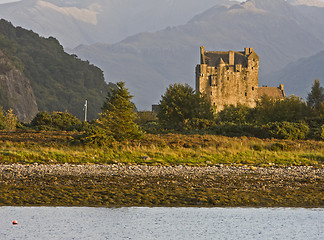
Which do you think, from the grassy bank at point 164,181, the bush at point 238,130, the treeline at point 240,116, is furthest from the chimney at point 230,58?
the grassy bank at point 164,181

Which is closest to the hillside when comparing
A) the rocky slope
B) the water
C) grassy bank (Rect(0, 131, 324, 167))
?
the rocky slope

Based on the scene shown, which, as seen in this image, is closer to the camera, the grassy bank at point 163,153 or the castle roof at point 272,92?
the grassy bank at point 163,153

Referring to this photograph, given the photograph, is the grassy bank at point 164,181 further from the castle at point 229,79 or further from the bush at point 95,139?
the castle at point 229,79

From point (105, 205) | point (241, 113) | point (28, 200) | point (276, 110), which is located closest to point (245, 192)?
point (105, 205)

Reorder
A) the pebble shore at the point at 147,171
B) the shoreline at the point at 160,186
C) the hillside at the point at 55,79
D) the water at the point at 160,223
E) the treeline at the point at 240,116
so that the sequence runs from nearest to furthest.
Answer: the water at the point at 160,223
the shoreline at the point at 160,186
the pebble shore at the point at 147,171
the treeline at the point at 240,116
the hillside at the point at 55,79

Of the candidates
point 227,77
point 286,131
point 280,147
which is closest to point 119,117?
point 280,147

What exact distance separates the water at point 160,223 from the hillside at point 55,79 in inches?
5407

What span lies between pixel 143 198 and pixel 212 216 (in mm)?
3057

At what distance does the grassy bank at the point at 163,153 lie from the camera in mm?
29562

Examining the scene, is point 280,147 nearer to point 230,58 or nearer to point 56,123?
point 56,123

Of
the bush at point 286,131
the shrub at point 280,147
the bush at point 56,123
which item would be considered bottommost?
the shrub at point 280,147

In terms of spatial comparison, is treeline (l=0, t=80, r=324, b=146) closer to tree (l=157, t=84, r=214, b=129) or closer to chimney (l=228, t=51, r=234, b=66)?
tree (l=157, t=84, r=214, b=129)

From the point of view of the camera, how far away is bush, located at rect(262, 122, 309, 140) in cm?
4588

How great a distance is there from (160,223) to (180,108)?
164 feet
